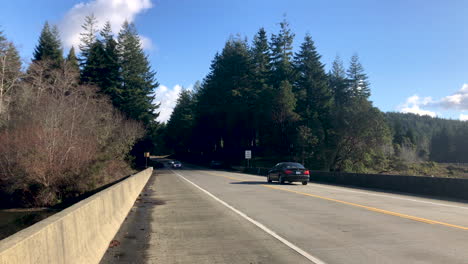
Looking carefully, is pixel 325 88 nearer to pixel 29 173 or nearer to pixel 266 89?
pixel 266 89

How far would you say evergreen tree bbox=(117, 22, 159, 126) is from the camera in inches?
2537

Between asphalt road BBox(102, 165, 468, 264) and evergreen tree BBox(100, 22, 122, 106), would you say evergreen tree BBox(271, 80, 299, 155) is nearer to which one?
evergreen tree BBox(100, 22, 122, 106)

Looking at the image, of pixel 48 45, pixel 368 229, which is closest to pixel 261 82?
pixel 48 45

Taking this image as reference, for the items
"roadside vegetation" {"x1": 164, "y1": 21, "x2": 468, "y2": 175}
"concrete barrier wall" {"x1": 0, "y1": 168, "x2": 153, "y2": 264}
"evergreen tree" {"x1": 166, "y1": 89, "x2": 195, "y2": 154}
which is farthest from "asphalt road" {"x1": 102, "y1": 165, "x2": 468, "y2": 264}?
"evergreen tree" {"x1": 166, "y1": 89, "x2": 195, "y2": 154}

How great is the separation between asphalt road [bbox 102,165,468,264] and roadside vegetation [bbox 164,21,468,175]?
46.3 m

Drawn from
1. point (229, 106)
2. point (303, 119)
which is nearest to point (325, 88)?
point (303, 119)

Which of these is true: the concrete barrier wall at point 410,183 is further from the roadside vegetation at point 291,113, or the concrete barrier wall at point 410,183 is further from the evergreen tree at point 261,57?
the evergreen tree at point 261,57

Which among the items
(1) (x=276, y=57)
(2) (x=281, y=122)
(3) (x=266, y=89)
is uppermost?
(1) (x=276, y=57)

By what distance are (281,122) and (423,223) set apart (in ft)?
181

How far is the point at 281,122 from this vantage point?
65062 millimetres

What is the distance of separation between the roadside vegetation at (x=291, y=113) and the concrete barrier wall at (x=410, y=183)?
1189 inches

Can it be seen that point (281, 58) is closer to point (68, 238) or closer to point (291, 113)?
point (291, 113)

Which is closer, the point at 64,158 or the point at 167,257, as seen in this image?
the point at 167,257

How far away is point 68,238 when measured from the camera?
16.9 ft
